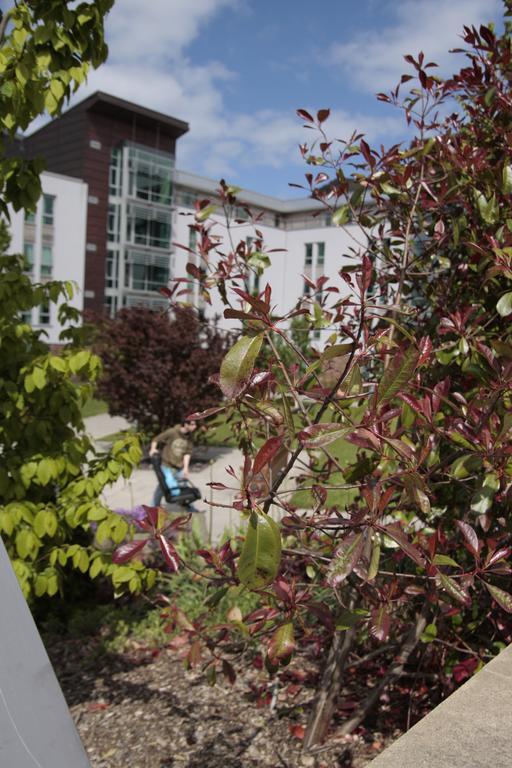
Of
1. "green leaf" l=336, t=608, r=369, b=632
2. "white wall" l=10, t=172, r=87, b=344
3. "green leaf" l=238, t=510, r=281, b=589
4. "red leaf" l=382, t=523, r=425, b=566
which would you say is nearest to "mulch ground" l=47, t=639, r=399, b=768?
"green leaf" l=336, t=608, r=369, b=632

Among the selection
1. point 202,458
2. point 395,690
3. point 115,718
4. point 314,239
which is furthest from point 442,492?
point 314,239

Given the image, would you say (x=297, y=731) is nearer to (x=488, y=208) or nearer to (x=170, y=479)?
(x=488, y=208)

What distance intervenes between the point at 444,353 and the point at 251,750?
1.96 meters

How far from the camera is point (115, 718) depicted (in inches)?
134

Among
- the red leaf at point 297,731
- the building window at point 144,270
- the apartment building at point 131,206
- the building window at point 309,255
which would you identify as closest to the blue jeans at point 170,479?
the red leaf at point 297,731

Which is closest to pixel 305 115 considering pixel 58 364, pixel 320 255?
pixel 58 364

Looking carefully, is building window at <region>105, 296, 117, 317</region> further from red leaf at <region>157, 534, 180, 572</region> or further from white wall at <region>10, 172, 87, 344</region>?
red leaf at <region>157, 534, 180, 572</region>

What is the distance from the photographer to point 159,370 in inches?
488

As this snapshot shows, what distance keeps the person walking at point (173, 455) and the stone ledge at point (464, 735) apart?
6.99 meters

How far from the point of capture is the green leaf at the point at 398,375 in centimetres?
146

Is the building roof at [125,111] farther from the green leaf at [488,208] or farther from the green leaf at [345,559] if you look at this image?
the green leaf at [345,559]

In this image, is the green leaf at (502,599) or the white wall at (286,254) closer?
the green leaf at (502,599)

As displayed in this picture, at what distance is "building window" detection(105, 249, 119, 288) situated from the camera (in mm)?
40500

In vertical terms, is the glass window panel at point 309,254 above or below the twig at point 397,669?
above
